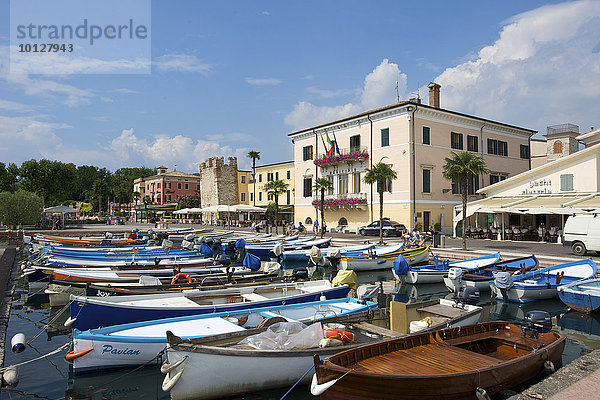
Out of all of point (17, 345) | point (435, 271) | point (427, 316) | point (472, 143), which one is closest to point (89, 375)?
point (17, 345)

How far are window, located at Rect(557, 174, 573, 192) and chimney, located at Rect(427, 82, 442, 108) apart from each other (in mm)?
15669

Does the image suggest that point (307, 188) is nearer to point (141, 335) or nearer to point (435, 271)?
point (435, 271)

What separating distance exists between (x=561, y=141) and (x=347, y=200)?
28.5 meters

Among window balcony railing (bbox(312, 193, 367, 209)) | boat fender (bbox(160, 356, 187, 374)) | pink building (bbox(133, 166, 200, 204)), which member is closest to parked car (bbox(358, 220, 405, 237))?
window balcony railing (bbox(312, 193, 367, 209))

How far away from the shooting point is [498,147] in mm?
48281

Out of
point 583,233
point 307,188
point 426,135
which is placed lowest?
point 583,233

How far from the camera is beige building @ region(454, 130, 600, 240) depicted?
31.6m

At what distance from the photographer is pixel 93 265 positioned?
20.0 meters

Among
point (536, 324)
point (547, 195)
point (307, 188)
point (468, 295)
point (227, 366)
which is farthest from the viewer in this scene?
point (307, 188)

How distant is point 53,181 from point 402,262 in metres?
57.5

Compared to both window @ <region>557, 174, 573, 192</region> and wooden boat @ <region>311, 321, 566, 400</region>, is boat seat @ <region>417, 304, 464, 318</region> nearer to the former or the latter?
wooden boat @ <region>311, 321, 566, 400</region>

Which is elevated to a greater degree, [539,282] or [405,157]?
[405,157]

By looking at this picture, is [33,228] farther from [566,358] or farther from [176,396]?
[566,358]

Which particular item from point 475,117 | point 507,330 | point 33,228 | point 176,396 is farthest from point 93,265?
point 475,117
